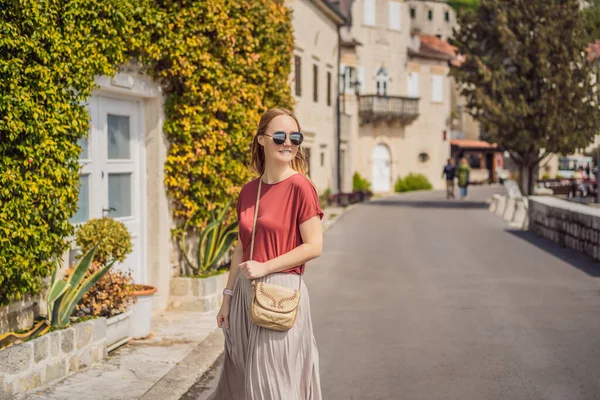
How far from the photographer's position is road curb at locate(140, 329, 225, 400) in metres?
6.16

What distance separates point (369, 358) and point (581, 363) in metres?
1.82

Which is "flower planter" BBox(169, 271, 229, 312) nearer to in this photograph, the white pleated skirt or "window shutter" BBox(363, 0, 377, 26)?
the white pleated skirt

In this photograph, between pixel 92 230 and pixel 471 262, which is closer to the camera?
pixel 92 230

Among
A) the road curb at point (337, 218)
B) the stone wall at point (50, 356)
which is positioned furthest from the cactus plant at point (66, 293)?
the road curb at point (337, 218)

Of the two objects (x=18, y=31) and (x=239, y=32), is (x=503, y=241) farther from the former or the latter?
(x=18, y=31)

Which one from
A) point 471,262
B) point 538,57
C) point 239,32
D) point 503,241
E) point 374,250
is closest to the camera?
point 239,32

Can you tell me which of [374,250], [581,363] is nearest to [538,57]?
[374,250]

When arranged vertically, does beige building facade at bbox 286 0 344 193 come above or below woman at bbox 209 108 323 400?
above

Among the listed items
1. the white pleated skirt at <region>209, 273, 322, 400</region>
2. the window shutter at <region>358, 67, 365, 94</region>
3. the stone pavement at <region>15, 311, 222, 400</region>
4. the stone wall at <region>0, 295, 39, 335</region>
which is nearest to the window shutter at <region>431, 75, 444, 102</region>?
the window shutter at <region>358, 67, 365, 94</region>

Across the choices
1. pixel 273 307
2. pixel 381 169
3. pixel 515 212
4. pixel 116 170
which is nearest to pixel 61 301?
pixel 116 170

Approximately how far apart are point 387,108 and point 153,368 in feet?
154

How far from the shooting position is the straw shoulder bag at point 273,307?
4.09 meters

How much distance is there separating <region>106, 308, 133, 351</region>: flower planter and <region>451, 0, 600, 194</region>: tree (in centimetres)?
2537

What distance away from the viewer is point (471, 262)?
1487cm
